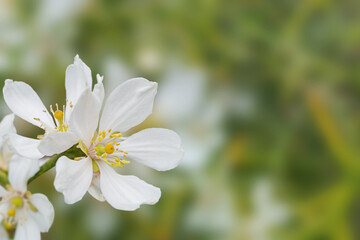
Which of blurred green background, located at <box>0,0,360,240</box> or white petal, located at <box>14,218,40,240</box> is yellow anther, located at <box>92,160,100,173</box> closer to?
white petal, located at <box>14,218,40,240</box>

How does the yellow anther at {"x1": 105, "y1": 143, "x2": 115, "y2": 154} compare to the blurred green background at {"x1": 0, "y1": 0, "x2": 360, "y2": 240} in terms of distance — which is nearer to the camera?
the yellow anther at {"x1": 105, "y1": 143, "x2": 115, "y2": 154}

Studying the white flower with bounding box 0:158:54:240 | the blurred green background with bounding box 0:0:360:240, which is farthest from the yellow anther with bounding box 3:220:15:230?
the blurred green background with bounding box 0:0:360:240

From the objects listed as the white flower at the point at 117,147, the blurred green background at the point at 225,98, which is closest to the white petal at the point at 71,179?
the white flower at the point at 117,147

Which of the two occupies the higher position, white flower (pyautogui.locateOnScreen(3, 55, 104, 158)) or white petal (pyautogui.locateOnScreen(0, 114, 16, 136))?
white flower (pyautogui.locateOnScreen(3, 55, 104, 158))

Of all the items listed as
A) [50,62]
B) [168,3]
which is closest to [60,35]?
[50,62]

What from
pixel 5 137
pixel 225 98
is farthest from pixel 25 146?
pixel 225 98

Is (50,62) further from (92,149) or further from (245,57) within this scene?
(92,149)
